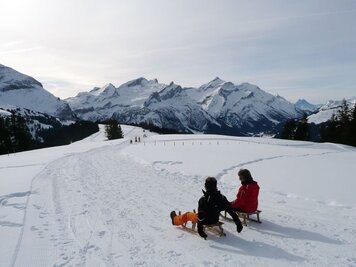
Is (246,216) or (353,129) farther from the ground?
(353,129)

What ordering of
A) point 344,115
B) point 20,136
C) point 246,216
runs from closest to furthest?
point 246,216, point 344,115, point 20,136

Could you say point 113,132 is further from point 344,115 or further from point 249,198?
point 249,198

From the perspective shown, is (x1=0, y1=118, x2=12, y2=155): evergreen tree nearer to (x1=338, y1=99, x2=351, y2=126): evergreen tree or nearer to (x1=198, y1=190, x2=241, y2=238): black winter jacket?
(x1=198, y1=190, x2=241, y2=238): black winter jacket

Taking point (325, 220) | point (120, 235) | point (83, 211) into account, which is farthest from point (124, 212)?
point (325, 220)

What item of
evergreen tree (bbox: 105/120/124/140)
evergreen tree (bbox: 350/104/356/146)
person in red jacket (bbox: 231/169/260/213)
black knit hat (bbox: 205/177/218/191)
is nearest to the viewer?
black knit hat (bbox: 205/177/218/191)

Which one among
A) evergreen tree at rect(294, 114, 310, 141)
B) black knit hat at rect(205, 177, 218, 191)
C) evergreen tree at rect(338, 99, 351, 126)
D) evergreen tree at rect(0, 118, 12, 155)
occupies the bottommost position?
evergreen tree at rect(0, 118, 12, 155)

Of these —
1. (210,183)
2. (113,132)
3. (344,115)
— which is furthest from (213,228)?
(113,132)

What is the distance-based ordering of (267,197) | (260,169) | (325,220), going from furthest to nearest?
1. (260,169)
2. (267,197)
3. (325,220)

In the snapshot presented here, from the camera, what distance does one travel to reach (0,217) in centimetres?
1230

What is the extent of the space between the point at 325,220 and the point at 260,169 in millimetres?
12474

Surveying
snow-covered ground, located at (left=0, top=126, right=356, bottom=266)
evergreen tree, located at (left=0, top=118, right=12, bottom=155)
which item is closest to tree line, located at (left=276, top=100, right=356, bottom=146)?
snow-covered ground, located at (left=0, top=126, right=356, bottom=266)

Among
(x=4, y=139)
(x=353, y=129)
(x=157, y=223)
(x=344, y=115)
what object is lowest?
(x=4, y=139)

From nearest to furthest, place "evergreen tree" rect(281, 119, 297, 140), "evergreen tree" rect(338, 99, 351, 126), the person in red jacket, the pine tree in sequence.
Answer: the person in red jacket, "evergreen tree" rect(338, 99, 351, 126), the pine tree, "evergreen tree" rect(281, 119, 297, 140)

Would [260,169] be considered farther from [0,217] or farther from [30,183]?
[0,217]
